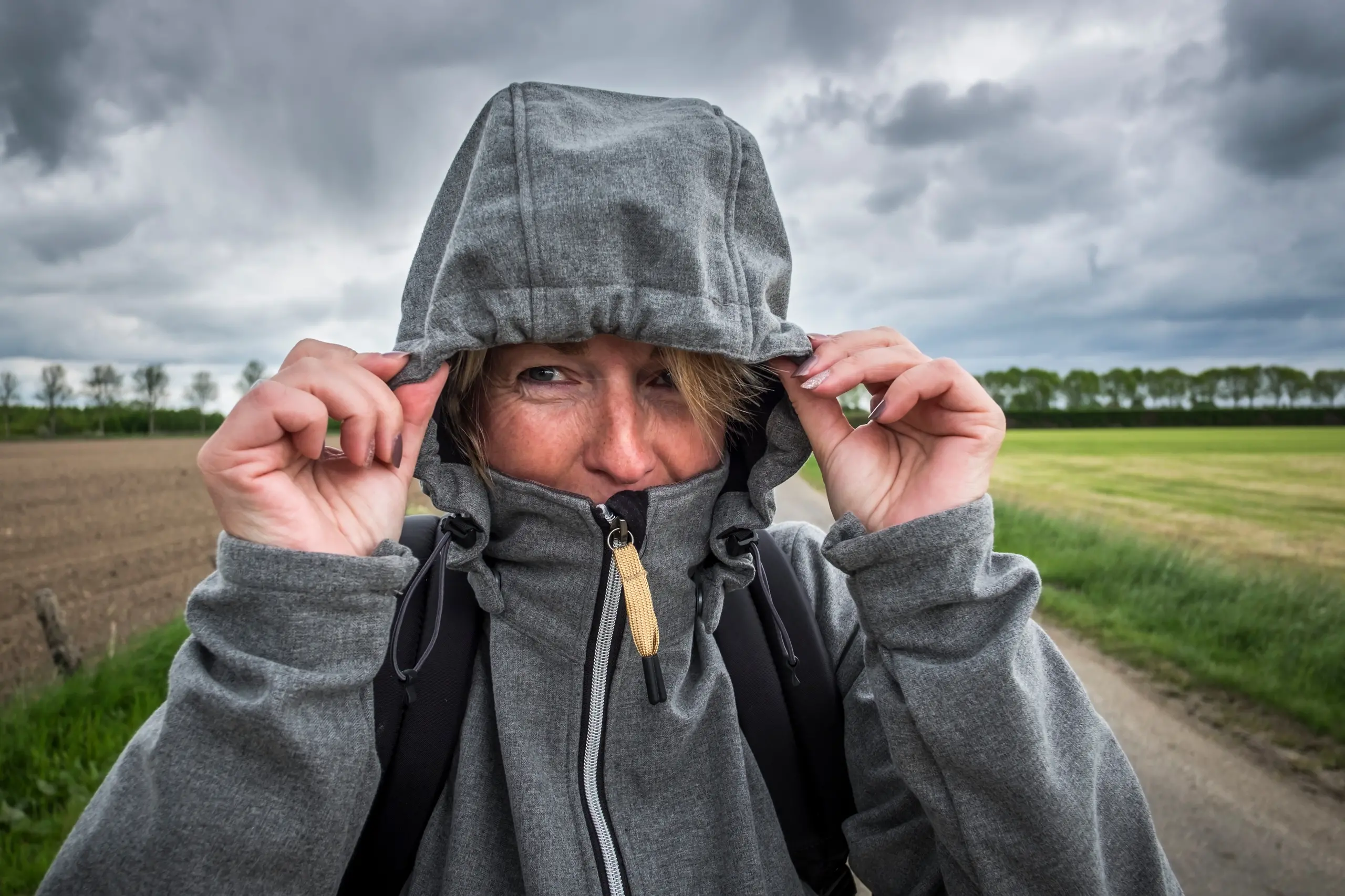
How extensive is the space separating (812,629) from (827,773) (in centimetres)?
36

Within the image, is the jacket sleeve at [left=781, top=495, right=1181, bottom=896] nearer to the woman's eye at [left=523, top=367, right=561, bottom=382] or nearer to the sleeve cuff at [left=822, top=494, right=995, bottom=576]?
the sleeve cuff at [left=822, top=494, right=995, bottom=576]

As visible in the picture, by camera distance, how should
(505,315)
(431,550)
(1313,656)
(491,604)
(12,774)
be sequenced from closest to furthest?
(505,315) < (491,604) < (431,550) < (12,774) < (1313,656)

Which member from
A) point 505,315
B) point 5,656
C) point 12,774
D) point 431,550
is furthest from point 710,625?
point 5,656

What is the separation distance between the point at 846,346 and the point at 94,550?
15.0 metres

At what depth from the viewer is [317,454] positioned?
4.64ft

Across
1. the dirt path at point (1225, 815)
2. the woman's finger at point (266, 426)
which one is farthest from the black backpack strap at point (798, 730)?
the dirt path at point (1225, 815)

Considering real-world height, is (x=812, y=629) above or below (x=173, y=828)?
above

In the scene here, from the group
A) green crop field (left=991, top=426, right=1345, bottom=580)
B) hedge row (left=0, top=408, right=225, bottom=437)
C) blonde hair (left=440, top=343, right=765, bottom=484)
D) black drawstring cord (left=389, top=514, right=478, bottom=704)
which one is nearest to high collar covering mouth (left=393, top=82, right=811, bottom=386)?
blonde hair (left=440, top=343, right=765, bottom=484)

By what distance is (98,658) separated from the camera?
5953 millimetres

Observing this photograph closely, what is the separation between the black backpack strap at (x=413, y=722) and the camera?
1.51m

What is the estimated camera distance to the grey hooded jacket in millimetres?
1311

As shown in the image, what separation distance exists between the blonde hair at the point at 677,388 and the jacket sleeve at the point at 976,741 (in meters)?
0.43

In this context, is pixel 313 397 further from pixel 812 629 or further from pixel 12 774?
pixel 12 774

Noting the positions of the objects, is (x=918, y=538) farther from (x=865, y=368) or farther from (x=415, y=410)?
(x=415, y=410)
